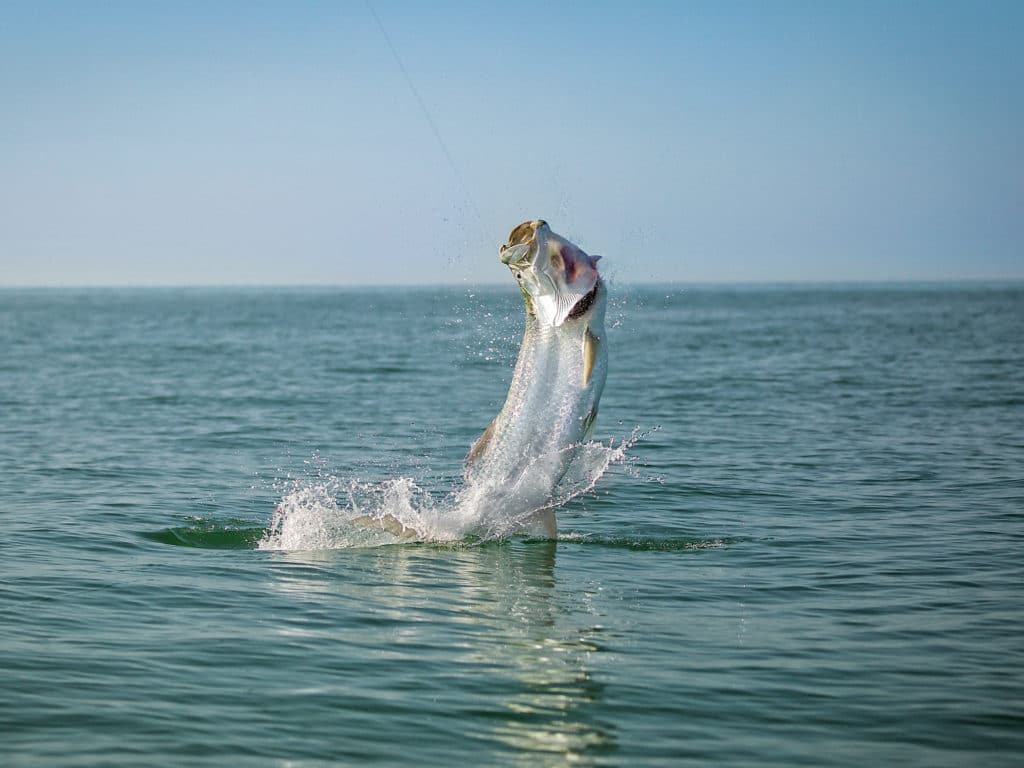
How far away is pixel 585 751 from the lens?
818 centimetres

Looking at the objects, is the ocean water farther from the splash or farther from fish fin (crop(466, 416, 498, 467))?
fish fin (crop(466, 416, 498, 467))

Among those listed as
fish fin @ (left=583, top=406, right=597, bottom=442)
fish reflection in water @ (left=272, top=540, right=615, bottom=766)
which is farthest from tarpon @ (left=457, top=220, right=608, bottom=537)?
fish reflection in water @ (left=272, top=540, right=615, bottom=766)

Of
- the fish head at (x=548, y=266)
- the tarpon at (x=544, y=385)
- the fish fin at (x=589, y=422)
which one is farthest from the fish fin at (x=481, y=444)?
the fish head at (x=548, y=266)

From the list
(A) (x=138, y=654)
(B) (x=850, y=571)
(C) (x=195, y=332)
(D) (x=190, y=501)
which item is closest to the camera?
(A) (x=138, y=654)

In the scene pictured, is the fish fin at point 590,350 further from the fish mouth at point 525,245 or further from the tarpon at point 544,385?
the fish mouth at point 525,245

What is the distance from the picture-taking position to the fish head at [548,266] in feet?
38.6

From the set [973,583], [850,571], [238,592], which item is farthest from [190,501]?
[973,583]

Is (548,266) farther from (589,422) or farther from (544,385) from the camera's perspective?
(589,422)

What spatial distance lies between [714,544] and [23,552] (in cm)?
787

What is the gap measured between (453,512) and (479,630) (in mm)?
3954

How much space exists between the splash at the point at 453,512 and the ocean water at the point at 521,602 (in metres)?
0.10

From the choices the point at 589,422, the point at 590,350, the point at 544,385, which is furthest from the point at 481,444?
the point at 590,350

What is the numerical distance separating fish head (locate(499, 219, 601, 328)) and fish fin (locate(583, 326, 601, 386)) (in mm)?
309

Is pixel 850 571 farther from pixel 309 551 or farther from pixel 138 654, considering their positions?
pixel 138 654
